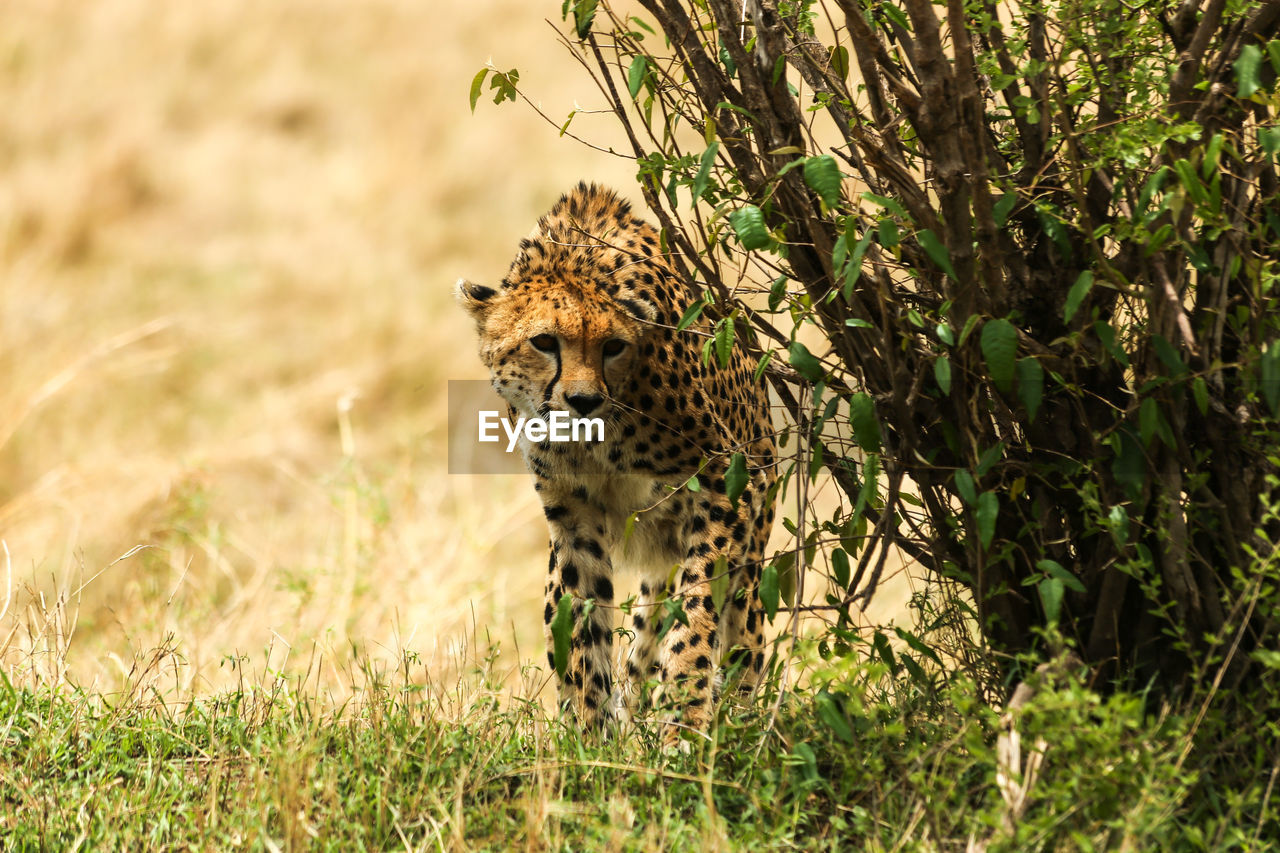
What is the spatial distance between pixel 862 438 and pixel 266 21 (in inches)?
502

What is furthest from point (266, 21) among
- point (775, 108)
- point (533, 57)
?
point (775, 108)

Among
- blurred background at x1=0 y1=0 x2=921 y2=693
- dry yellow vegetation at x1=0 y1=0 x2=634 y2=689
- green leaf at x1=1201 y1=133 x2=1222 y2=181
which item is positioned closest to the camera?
green leaf at x1=1201 y1=133 x2=1222 y2=181

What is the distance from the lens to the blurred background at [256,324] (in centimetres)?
441

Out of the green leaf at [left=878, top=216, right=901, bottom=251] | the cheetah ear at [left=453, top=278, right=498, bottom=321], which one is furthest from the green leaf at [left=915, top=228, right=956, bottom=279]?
the cheetah ear at [left=453, top=278, right=498, bottom=321]

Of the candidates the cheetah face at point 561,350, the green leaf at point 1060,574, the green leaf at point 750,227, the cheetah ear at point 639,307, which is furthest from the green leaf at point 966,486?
the cheetah ear at point 639,307

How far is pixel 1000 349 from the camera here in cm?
190

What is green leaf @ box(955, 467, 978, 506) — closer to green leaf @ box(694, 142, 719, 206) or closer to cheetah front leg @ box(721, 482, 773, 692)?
green leaf @ box(694, 142, 719, 206)

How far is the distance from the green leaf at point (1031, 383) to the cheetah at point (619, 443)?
1.09 metres

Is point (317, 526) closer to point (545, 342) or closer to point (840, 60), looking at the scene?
point (545, 342)

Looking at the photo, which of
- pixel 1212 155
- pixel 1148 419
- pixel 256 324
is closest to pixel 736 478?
pixel 1148 419

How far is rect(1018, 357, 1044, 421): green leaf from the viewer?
1984mm

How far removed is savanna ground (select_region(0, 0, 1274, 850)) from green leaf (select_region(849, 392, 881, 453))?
36cm

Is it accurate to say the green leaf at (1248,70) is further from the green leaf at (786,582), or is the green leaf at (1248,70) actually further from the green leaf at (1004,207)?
the green leaf at (786,582)

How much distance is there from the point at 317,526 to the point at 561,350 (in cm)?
325
